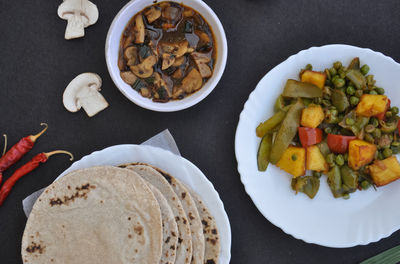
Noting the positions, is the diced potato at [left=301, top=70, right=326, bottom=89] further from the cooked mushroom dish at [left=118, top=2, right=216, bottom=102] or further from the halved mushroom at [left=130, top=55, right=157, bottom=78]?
the halved mushroom at [left=130, top=55, right=157, bottom=78]

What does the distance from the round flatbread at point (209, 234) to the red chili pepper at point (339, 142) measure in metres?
1.08

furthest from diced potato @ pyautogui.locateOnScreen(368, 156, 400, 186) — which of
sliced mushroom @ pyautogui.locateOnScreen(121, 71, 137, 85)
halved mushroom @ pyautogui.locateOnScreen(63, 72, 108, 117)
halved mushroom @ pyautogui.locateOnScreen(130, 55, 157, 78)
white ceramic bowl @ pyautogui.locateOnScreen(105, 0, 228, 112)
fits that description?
halved mushroom @ pyautogui.locateOnScreen(63, 72, 108, 117)

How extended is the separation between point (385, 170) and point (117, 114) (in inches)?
85.8

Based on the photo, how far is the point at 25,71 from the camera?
3.20 meters

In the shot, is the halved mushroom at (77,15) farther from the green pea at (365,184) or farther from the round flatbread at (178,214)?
the green pea at (365,184)

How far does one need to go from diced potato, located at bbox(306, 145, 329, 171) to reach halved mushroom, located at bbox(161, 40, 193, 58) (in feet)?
3.99

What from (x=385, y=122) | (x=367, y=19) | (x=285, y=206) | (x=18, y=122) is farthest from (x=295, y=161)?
(x=18, y=122)

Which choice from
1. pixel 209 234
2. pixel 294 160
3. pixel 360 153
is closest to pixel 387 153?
pixel 360 153

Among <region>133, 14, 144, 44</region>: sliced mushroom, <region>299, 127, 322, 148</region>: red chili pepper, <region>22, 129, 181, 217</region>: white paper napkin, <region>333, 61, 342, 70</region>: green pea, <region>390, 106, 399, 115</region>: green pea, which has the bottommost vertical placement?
<region>299, 127, 322, 148</region>: red chili pepper

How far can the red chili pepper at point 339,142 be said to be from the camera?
2926 millimetres

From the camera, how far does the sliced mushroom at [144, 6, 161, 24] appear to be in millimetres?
2885

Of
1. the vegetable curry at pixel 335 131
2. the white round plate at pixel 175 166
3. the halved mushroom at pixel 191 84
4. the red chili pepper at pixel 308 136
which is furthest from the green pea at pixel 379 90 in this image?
the white round plate at pixel 175 166

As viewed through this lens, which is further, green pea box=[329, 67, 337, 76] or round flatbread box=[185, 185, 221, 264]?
green pea box=[329, 67, 337, 76]

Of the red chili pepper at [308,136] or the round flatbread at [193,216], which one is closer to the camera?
the round flatbread at [193,216]
